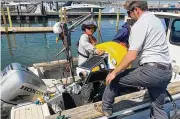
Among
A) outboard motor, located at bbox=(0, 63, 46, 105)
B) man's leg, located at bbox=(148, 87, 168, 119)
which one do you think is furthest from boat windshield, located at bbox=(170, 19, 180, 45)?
outboard motor, located at bbox=(0, 63, 46, 105)

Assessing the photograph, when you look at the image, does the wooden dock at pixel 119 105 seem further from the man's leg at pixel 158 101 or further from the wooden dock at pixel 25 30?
the wooden dock at pixel 25 30

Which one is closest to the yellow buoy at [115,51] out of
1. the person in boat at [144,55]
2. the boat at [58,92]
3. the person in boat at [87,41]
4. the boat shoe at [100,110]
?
the boat at [58,92]

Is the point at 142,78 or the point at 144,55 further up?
the point at 144,55

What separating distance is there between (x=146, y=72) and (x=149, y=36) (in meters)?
0.46

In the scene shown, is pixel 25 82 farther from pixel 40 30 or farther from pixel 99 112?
pixel 40 30

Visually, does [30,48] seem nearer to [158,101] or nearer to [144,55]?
[158,101]

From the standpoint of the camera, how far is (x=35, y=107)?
400 cm

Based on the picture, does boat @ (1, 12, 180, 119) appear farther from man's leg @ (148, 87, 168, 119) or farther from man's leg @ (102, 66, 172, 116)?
man's leg @ (102, 66, 172, 116)

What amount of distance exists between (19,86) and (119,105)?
1.79 m

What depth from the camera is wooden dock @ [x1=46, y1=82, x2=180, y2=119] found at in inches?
140

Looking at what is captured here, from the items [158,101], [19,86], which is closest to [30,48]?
[19,86]

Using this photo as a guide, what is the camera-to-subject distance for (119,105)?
3.97 m

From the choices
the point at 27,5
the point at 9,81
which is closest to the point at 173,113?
the point at 9,81

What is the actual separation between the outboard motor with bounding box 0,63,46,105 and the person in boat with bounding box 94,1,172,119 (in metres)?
1.74
